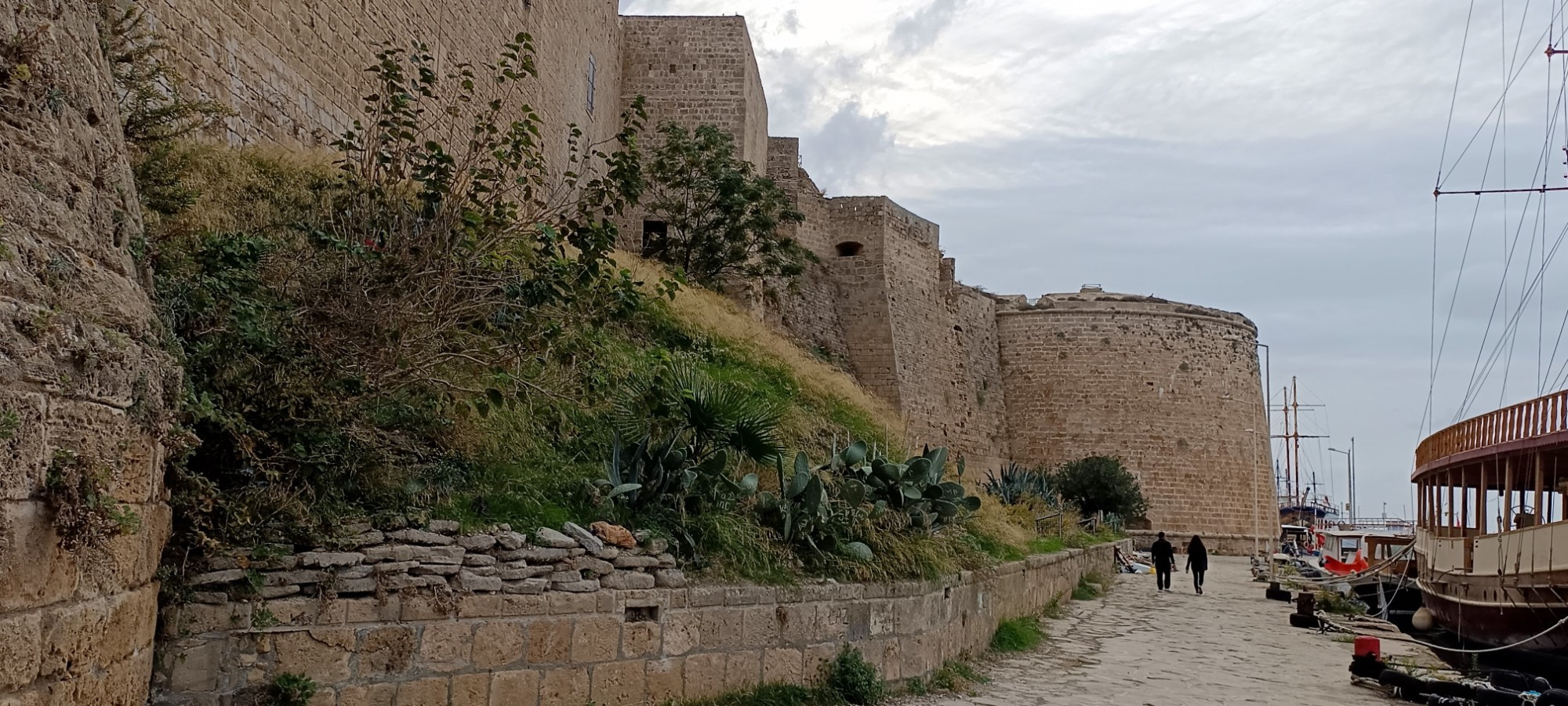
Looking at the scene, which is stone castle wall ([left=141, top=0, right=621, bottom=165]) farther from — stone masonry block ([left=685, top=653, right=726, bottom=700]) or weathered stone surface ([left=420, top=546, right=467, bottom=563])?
stone masonry block ([left=685, top=653, right=726, bottom=700])

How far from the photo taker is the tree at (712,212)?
751 inches

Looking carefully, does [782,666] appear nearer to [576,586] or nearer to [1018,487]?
[576,586]

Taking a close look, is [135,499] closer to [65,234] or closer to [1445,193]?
[65,234]

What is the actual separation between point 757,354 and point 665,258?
23.5ft

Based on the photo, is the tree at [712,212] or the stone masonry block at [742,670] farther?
the tree at [712,212]

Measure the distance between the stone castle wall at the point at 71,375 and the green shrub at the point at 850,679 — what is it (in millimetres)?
3870

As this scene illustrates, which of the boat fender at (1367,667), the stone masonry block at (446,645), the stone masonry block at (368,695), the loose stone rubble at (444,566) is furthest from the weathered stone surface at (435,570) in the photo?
the boat fender at (1367,667)

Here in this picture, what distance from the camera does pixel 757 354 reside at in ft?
41.3

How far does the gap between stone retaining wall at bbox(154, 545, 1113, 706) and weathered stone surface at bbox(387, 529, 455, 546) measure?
25 centimetres

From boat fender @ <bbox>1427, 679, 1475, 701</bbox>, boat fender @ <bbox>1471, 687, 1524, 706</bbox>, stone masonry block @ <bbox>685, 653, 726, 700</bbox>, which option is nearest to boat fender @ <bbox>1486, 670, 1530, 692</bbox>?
boat fender @ <bbox>1427, 679, 1475, 701</bbox>

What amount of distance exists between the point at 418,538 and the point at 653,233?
15.9 metres

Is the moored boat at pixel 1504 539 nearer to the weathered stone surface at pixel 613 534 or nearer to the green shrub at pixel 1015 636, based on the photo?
the green shrub at pixel 1015 636

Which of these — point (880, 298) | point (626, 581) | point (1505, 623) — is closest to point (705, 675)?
point (626, 581)

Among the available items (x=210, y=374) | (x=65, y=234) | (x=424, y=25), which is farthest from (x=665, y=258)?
(x=65, y=234)
